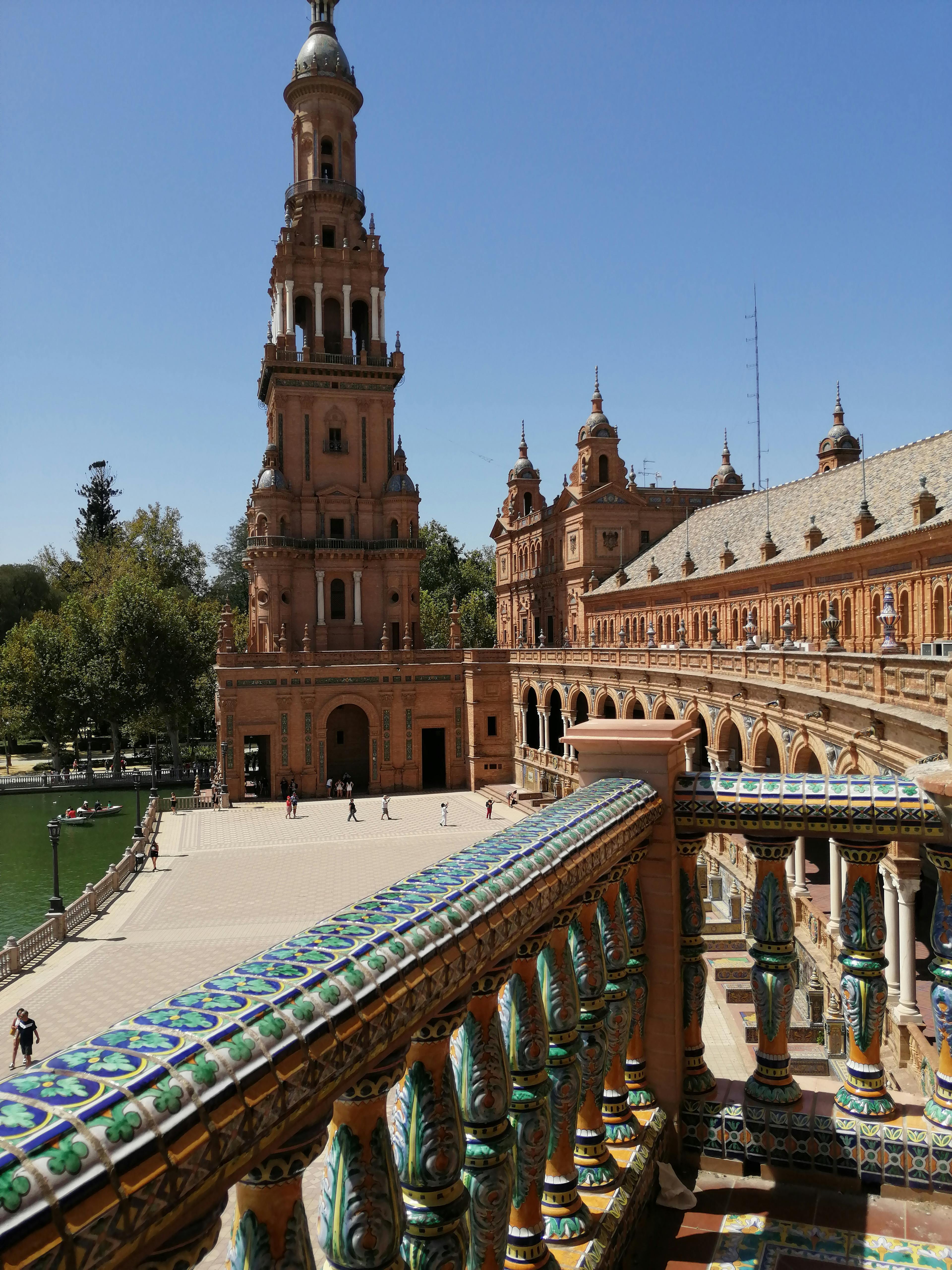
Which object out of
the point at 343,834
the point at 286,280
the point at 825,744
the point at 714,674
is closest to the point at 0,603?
the point at 286,280

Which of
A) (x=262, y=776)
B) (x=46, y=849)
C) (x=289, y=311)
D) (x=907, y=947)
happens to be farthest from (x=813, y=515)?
(x=46, y=849)

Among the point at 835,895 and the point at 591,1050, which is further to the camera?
the point at 835,895

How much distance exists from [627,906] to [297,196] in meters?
57.5

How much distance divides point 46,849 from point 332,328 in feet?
105

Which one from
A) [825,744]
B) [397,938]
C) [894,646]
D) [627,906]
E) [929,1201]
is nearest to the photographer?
[397,938]

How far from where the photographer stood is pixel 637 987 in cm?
468

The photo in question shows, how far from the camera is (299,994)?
212 centimetres

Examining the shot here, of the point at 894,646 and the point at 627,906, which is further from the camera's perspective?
the point at 894,646

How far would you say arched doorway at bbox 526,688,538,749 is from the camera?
4906 cm

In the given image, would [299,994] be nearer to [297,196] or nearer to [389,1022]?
[389,1022]

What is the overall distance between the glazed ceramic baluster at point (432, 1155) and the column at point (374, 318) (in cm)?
5478

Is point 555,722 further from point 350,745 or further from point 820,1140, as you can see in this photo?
point 820,1140

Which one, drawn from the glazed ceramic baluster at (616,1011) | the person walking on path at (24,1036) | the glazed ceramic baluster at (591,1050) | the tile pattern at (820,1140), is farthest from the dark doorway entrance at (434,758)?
the glazed ceramic baluster at (591,1050)

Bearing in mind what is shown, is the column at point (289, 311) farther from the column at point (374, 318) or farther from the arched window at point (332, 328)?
the column at point (374, 318)
